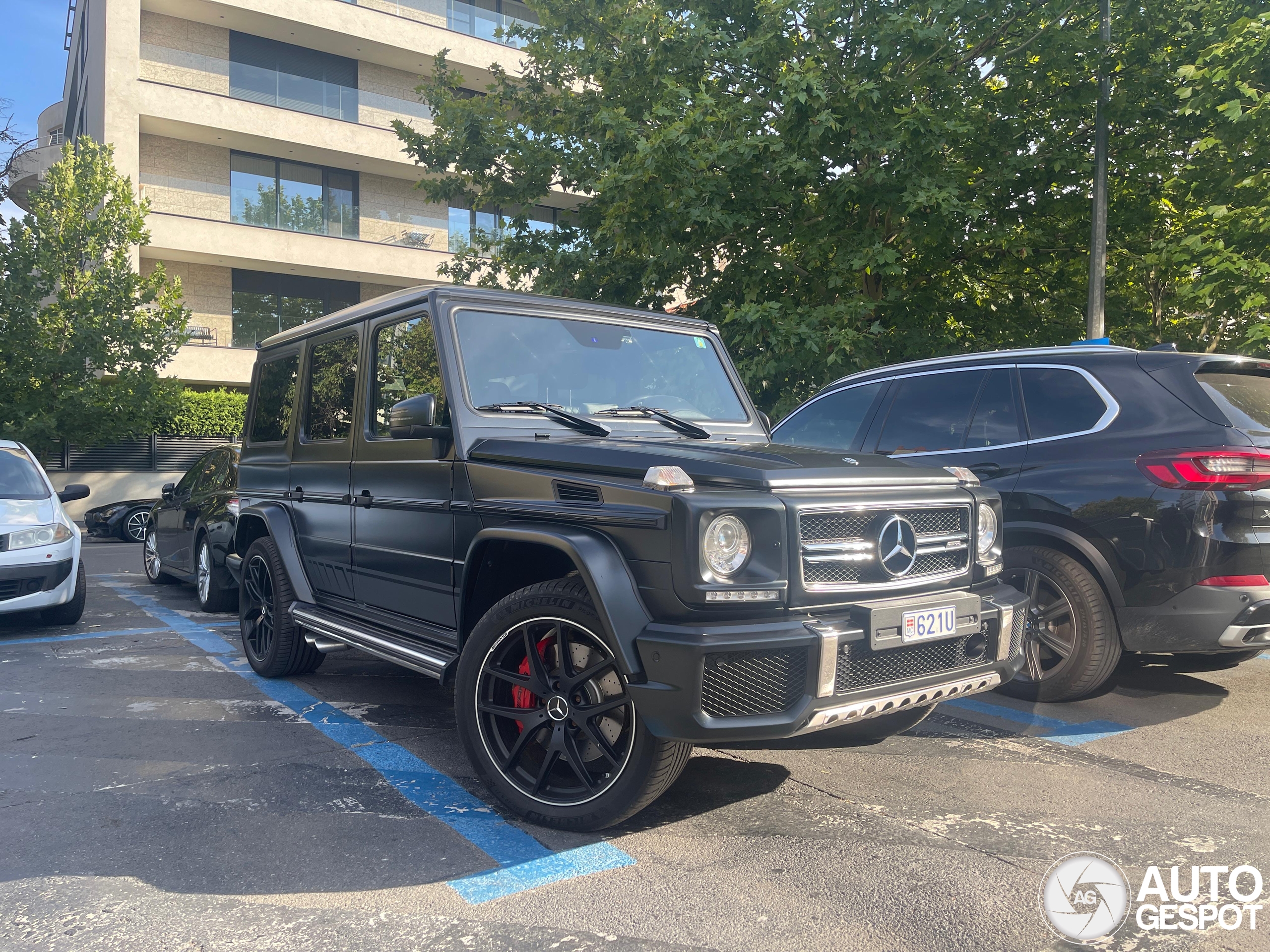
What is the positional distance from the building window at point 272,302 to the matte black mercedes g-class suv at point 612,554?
25.2 metres

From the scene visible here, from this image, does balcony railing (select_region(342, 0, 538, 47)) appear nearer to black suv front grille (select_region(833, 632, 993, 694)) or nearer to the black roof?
the black roof

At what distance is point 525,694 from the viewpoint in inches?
147

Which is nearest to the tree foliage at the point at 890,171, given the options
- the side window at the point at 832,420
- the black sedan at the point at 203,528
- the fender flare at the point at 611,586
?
the side window at the point at 832,420

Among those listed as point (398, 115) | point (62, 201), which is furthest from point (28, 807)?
point (398, 115)

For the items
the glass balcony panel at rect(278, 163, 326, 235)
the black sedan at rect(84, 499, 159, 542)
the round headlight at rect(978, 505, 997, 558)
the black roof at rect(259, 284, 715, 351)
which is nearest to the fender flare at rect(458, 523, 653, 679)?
the black roof at rect(259, 284, 715, 351)

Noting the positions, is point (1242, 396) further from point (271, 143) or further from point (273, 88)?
point (273, 88)

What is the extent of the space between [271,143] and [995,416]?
88.2ft

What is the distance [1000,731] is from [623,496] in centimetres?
269

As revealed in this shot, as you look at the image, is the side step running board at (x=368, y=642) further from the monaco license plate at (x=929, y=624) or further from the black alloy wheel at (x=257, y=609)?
the monaco license plate at (x=929, y=624)

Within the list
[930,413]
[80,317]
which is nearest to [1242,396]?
[930,413]

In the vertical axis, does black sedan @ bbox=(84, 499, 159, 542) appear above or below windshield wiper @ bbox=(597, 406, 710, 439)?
below

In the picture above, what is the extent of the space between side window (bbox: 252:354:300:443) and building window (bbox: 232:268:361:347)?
23.1 metres

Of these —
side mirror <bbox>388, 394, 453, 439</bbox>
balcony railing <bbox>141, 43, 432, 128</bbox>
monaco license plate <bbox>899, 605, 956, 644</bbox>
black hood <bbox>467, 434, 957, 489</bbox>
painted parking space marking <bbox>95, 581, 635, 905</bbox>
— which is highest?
balcony railing <bbox>141, 43, 432, 128</bbox>

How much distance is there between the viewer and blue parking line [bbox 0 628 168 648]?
24.5 ft
